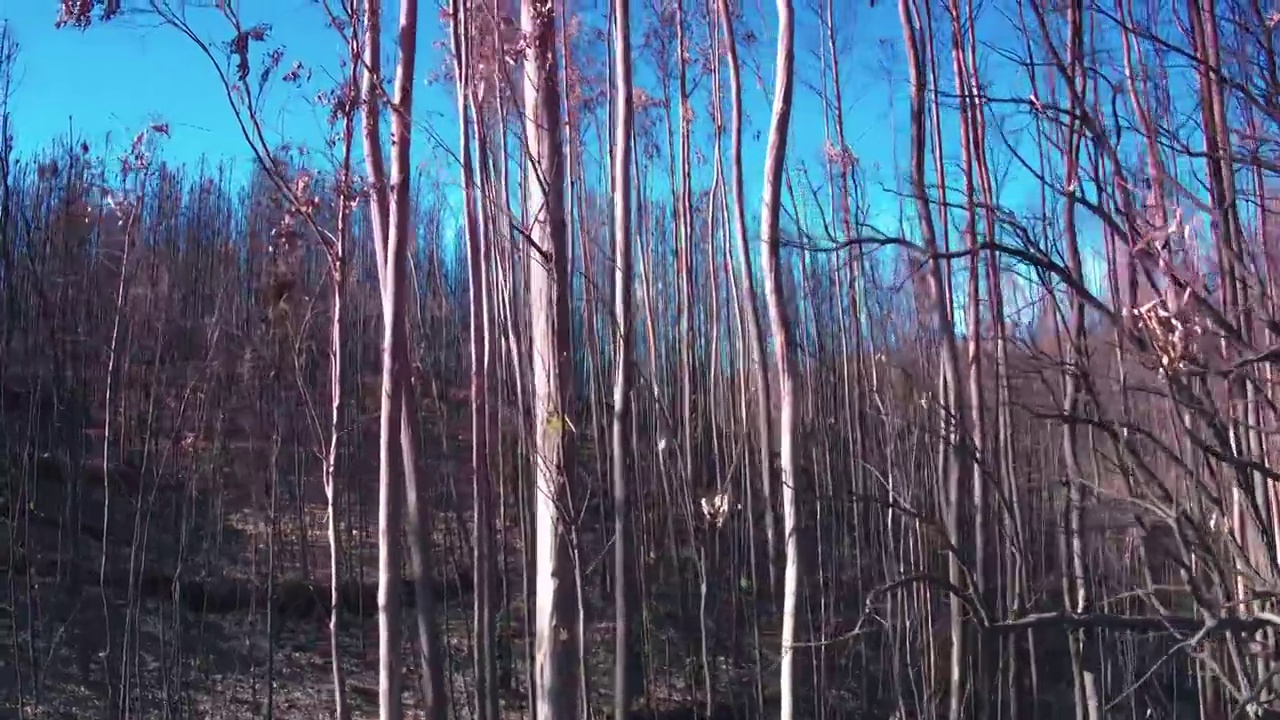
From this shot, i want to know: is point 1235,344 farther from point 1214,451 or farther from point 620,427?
point 620,427

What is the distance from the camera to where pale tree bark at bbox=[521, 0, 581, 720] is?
4.62 metres

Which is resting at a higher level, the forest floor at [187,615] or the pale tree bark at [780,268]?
the pale tree bark at [780,268]

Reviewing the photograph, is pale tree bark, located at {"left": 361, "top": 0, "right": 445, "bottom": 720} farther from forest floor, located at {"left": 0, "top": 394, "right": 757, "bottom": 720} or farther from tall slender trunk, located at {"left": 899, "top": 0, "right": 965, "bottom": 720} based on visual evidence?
tall slender trunk, located at {"left": 899, "top": 0, "right": 965, "bottom": 720}

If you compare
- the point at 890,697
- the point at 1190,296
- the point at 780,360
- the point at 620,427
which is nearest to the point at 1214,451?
the point at 1190,296

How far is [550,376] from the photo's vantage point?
472cm

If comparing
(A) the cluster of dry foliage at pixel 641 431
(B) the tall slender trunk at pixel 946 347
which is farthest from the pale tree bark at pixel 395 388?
(B) the tall slender trunk at pixel 946 347

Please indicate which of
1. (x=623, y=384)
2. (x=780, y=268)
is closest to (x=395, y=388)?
(x=623, y=384)

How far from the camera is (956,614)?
19.9 ft

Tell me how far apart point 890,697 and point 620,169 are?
5.09 meters

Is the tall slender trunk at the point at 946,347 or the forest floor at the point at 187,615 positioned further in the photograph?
the forest floor at the point at 187,615

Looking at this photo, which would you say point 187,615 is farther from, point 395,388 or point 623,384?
point 395,388

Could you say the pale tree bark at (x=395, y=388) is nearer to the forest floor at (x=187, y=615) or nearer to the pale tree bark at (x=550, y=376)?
the pale tree bark at (x=550, y=376)

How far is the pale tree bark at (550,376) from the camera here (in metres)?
4.62

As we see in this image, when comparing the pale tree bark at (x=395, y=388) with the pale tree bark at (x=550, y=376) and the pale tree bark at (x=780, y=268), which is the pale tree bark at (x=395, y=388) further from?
the pale tree bark at (x=780, y=268)
